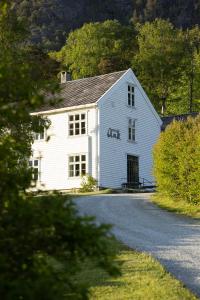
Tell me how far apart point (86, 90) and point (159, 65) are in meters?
42.0

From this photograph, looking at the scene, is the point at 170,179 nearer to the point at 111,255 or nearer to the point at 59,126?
the point at 59,126

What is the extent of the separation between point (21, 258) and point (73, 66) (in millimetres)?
81554

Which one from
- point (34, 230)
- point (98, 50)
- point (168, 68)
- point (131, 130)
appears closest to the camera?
point (34, 230)

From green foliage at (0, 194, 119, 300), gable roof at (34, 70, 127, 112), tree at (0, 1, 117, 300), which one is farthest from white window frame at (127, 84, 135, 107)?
green foliage at (0, 194, 119, 300)

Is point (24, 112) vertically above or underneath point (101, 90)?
underneath

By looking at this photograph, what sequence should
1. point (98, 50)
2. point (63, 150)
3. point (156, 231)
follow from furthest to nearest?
point (98, 50) → point (63, 150) → point (156, 231)

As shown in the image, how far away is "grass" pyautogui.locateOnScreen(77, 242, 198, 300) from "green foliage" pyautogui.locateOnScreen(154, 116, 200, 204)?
12173 millimetres

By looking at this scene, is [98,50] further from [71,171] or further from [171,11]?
[171,11]

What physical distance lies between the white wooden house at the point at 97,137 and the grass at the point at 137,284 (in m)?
26.8

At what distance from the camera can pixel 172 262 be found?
1375cm

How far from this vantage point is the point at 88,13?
140m

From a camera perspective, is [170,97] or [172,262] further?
[170,97]

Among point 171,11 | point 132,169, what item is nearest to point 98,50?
point 132,169

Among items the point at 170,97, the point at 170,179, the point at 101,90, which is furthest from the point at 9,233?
the point at 170,97
